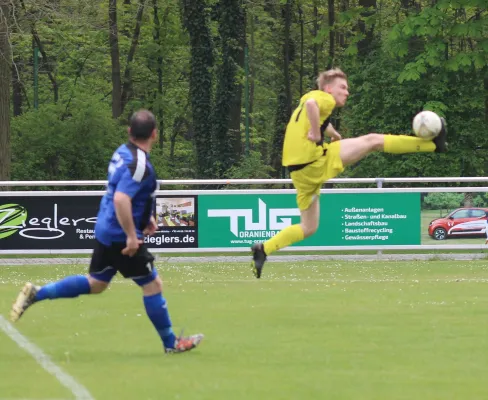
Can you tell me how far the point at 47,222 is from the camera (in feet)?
66.3

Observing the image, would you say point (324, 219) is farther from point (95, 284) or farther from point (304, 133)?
point (95, 284)

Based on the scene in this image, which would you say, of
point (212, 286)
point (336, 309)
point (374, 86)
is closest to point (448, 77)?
point (374, 86)

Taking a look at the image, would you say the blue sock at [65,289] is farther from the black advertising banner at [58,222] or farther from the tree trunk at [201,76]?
the tree trunk at [201,76]

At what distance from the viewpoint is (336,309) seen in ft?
40.1

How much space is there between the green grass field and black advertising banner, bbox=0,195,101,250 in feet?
12.5

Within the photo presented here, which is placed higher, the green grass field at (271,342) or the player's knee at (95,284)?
the player's knee at (95,284)

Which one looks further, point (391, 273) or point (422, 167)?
point (422, 167)

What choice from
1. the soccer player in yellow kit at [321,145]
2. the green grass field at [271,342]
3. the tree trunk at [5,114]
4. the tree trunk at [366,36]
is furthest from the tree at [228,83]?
the soccer player in yellow kit at [321,145]

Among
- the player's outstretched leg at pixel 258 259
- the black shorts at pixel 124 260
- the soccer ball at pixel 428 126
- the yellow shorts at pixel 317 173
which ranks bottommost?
the player's outstretched leg at pixel 258 259

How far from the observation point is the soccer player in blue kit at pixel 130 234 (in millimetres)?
8250

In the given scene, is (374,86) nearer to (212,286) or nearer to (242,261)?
(242,261)

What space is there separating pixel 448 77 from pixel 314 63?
18408 mm

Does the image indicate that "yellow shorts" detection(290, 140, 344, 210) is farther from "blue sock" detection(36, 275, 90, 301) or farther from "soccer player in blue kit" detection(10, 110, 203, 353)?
"blue sock" detection(36, 275, 90, 301)

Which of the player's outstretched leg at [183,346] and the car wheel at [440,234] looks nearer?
the player's outstretched leg at [183,346]
